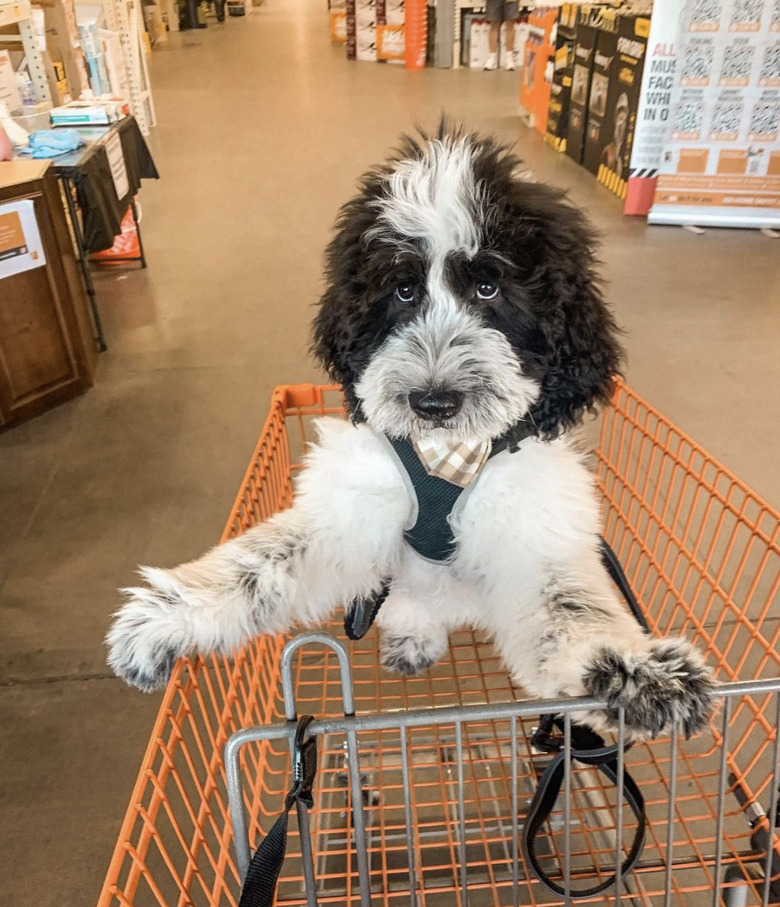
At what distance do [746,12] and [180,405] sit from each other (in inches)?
166

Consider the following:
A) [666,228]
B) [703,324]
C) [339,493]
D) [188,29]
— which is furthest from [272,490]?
[188,29]

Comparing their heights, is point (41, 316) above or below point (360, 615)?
below

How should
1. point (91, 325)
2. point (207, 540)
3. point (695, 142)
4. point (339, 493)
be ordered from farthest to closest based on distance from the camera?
point (695, 142)
point (91, 325)
point (207, 540)
point (339, 493)

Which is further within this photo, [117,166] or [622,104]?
[622,104]

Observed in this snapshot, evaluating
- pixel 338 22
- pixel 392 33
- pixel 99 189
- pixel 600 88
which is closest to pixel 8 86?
pixel 99 189

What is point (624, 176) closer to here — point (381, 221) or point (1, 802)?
point (381, 221)

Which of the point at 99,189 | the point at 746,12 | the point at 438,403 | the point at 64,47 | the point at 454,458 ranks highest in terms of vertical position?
the point at 746,12

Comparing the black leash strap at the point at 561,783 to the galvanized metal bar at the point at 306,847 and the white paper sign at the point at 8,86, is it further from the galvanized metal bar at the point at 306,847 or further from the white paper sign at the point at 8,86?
the white paper sign at the point at 8,86

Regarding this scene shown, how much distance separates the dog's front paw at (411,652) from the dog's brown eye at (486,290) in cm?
76

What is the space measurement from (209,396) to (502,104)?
23.3ft

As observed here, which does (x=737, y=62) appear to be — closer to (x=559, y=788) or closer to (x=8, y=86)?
(x=8, y=86)

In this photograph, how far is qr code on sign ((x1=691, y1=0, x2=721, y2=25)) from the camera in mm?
4688

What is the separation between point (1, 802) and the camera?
1.88m

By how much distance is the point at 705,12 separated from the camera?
4.74 meters
